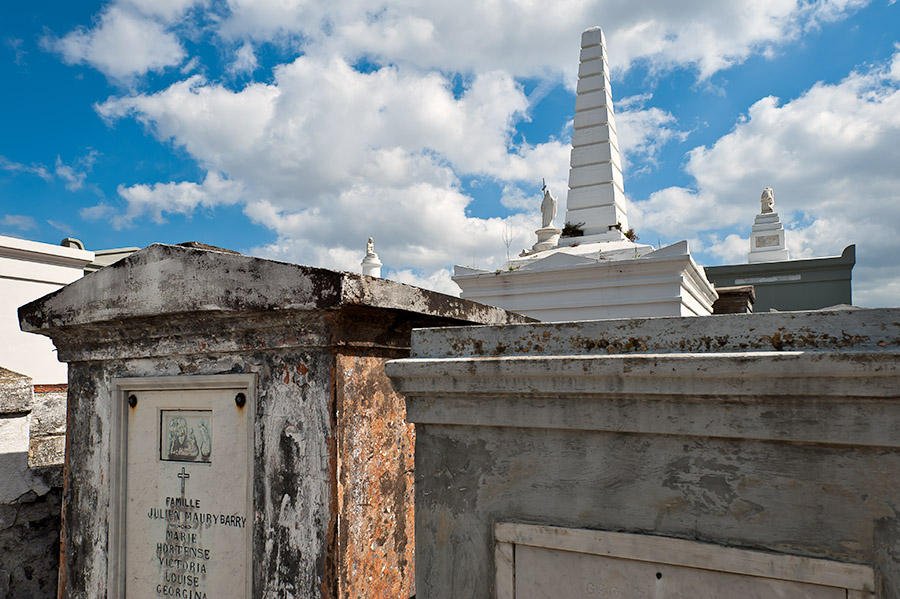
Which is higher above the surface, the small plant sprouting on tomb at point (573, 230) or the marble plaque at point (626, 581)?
the small plant sprouting on tomb at point (573, 230)

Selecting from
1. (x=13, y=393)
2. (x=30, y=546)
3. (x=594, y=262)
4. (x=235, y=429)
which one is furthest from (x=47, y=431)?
(x=594, y=262)

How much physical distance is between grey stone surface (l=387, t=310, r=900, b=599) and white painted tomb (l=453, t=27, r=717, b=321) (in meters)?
5.22

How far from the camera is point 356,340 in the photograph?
257 centimetres

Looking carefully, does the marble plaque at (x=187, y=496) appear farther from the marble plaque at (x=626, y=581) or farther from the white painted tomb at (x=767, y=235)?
the white painted tomb at (x=767, y=235)

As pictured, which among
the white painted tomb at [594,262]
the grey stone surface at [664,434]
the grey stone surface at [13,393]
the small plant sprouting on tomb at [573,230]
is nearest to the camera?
the grey stone surface at [664,434]

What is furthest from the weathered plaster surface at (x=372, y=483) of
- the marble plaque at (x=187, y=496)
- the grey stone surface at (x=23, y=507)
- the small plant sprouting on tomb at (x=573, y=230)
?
the small plant sprouting on tomb at (x=573, y=230)

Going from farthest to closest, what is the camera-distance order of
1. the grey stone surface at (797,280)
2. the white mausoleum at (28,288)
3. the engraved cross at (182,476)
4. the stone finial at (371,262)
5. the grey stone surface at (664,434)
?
the stone finial at (371,262) < the grey stone surface at (797,280) < the white mausoleum at (28,288) < the engraved cross at (182,476) < the grey stone surface at (664,434)

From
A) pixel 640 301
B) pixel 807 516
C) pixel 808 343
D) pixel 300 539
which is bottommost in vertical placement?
pixel 300 539

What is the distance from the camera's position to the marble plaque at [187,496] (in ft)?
8.84

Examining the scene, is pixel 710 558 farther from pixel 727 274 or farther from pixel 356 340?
pixel 727 274

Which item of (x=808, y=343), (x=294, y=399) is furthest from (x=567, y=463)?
(x=294, y=399)

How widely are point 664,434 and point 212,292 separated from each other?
2048mm

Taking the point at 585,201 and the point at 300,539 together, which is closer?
the point at 300,539

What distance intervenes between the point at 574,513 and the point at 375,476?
1.14 m
